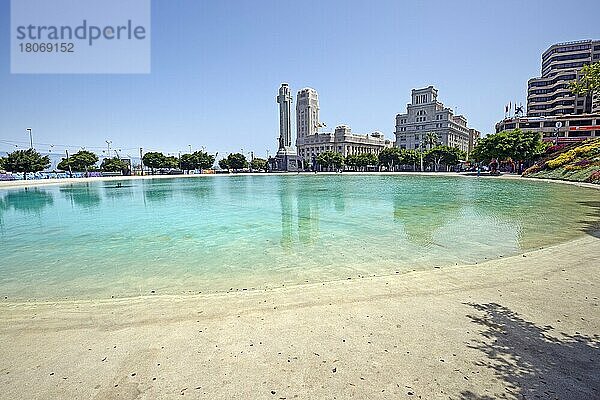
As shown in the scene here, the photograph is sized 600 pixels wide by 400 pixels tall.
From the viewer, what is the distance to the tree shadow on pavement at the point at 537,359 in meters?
3.67

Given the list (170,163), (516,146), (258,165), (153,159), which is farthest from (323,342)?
(258,165)

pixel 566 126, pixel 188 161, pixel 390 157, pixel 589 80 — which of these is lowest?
pixel 589 80

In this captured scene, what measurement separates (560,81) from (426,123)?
53.7 metres

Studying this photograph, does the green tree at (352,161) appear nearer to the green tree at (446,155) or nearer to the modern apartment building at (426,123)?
the green tree at (446,155)

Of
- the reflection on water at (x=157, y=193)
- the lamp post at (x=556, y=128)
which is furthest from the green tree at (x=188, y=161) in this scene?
the lamp post at (x=556, y=128)

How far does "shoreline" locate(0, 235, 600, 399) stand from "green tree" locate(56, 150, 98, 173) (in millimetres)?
100369

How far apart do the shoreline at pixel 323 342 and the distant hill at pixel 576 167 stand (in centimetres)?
4304

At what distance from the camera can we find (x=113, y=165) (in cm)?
10500

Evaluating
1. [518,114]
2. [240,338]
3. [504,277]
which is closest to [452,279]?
[504,277]

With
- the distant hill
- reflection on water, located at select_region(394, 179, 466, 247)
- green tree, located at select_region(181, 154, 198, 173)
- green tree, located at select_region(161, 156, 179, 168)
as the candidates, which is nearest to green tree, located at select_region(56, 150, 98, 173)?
green tree, located at select_region(161, 156, 179, 168)

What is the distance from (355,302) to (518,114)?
136 m

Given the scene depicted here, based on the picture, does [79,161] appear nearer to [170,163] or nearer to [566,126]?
[170,163]

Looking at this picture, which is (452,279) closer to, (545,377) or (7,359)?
(545,377)

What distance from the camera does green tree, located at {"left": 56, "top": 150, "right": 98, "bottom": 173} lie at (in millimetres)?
91500
